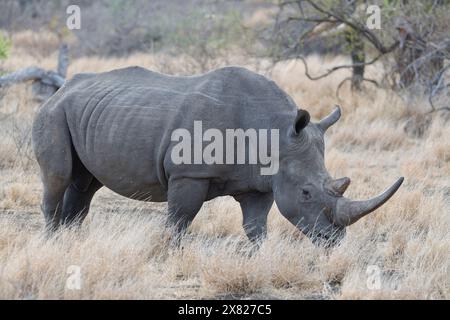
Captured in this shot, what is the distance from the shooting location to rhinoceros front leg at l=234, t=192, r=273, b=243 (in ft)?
20.8

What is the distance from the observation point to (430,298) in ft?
16.8

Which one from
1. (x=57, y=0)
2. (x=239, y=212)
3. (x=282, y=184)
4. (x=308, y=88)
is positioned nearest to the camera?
(x=282, y=184)

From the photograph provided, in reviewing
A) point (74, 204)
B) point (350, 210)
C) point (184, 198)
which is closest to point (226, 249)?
point (184, 198)

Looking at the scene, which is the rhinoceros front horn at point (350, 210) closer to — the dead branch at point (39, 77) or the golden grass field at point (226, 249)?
the golden grass field at point (226, 249)

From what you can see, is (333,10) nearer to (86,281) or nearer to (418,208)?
(418,208)

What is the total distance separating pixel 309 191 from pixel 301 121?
50 centimetres

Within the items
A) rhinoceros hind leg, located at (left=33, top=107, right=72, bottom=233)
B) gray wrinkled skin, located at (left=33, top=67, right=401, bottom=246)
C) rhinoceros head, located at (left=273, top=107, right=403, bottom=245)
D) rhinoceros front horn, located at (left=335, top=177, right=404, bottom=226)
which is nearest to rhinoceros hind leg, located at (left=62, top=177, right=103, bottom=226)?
gray wrinkled skin, located at (left=33, top=67, right=401, bottom=246)

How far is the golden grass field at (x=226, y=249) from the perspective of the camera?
A: 16.8 feet

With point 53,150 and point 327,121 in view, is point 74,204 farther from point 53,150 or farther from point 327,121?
point 327,121

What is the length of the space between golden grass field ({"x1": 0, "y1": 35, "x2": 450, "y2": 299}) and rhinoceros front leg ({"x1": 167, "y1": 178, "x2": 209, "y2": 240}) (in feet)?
0.43

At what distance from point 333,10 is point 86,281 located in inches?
351

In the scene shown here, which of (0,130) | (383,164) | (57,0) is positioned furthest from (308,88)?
(57,0)

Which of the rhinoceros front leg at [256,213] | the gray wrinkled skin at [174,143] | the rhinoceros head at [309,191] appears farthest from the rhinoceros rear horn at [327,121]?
the rhinoceros front leg at [256,213]

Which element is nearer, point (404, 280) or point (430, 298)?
point (430, 298)
